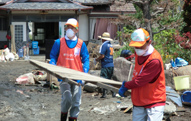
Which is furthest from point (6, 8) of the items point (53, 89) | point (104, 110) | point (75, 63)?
point (75, 63)

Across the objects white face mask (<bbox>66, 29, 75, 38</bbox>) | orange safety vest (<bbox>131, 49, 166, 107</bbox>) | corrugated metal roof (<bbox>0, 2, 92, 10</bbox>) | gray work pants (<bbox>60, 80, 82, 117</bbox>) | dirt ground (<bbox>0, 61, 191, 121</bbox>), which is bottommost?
dirt ground (<bbox>0, 61, 191, 121</bbox>)

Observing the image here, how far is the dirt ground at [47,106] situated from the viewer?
6641 mm

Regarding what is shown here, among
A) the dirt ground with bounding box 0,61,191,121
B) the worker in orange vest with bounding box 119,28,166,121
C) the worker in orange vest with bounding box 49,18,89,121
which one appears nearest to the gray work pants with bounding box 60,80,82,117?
the worker in orange vest with bounding box 49,18,89,121

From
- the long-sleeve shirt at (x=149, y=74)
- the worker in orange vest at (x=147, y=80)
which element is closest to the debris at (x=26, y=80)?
the worker in orange vest at (x=147, y=80)

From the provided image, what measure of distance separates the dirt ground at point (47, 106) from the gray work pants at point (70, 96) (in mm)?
1175

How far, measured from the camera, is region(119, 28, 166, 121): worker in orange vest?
3686 mm

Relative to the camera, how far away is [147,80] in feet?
12.1

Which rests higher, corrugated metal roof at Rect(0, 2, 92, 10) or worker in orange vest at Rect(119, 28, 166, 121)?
corrugated metal roof at Rect(0, 2, 92, 10)

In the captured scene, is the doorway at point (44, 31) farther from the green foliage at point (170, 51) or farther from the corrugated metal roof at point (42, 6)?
the green foliage at point (170, 51)

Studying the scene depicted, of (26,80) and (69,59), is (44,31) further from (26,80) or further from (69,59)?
(69,59)

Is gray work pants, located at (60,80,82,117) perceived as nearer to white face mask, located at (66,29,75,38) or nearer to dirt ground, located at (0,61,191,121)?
white face mask, located at (66,29,75,38)

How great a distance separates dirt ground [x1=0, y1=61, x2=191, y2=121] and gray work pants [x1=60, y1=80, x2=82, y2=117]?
1.17 meters

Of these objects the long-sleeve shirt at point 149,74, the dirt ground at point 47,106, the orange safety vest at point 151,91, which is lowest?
the dirt ground at point 47,106

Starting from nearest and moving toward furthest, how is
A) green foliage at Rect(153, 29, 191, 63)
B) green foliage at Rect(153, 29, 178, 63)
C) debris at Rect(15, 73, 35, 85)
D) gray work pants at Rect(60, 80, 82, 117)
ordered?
gray work pants at Rect(60, 80, 82, 117), debris at Rect(15, 73, 35, 85), green foliage at Rect(153, 29, 191, 63), green foliage at Rect(153, 29, 178, 63)
